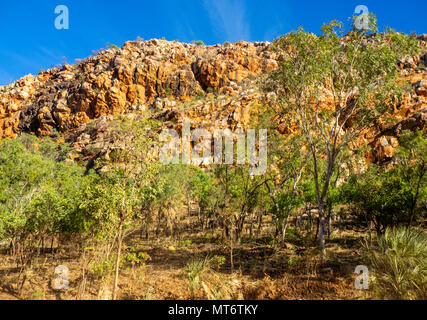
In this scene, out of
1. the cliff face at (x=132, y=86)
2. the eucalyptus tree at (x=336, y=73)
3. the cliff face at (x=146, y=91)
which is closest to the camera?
the eucalyptus tree at (x=336, y=73)

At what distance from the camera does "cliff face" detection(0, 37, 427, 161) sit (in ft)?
234

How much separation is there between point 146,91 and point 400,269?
88.0 meters

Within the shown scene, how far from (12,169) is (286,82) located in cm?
3368

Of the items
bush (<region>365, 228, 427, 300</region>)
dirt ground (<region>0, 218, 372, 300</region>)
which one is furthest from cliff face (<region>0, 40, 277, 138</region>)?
bush (<region>365, 228, 427, 300</region>)

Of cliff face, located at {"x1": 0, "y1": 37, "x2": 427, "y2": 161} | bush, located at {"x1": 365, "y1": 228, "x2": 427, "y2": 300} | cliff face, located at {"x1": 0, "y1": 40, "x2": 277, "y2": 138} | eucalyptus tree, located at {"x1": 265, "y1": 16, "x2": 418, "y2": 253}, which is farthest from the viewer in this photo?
cliff face, located at {"x1": 0, "y1": 40, "x2": 277, "y2": 138}

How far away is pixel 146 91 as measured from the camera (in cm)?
8519

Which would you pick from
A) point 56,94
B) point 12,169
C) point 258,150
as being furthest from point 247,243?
point 56,94

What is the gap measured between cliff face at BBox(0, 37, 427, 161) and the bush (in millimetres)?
57613

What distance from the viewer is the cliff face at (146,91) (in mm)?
71438

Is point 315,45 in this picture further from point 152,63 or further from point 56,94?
point 56,94

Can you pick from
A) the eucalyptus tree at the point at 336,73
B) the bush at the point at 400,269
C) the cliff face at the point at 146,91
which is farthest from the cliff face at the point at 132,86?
the bush at the point at 400,269

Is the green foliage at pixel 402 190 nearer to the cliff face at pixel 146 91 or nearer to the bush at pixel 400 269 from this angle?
the bush at pixel 400 269

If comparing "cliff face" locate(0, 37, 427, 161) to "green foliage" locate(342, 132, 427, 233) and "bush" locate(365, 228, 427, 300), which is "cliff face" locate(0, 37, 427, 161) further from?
"bush" locate(365, 228, 427, 300)

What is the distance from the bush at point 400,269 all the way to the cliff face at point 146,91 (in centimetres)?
5761
